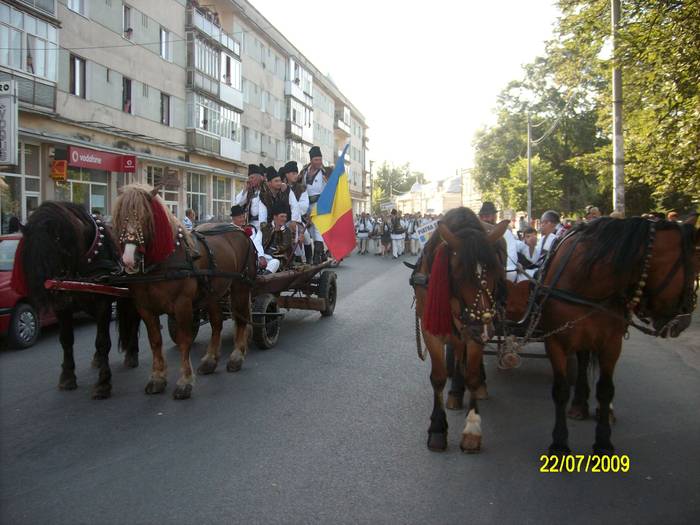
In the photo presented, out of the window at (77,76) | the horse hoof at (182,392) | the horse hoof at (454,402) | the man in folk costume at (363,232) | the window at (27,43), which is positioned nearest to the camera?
the horse hoof at (454,402)

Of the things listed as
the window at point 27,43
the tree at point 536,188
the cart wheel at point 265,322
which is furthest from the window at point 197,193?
the cart wheel at point 265,322

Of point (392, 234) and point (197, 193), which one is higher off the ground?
point (197, 193)

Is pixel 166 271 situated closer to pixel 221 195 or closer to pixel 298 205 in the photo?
pixel 298 205

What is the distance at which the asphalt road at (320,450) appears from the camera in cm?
367

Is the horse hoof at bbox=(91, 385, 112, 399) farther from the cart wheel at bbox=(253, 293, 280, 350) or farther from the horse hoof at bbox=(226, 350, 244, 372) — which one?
the cart wheel at bbox=(253, 293, 280, 350)

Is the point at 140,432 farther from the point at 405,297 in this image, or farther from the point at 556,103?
the point at 556,103

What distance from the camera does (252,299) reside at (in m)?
8.28

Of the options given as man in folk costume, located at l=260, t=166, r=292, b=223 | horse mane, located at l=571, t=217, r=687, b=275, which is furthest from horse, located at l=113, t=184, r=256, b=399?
horse mane, located at l=571, t=217, r=687, b=275

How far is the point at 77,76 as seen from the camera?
23.3m

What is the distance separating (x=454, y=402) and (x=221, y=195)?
110 feet

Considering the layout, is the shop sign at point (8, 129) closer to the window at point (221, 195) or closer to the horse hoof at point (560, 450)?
the horse hoof at point (560, 450)

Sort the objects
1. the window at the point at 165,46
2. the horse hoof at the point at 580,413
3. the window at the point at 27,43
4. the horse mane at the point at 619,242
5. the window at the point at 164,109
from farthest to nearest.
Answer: the window at the point at 164,109 < the window at the point at 165,46 < the window at the point at 27,43 < the horse hoof at the point at 580,413 < the horse mane at the point at 619,242

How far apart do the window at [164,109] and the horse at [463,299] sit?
27.8 m
